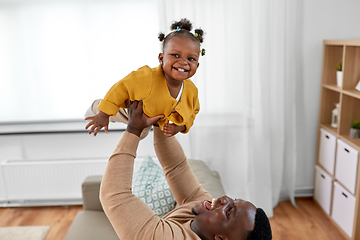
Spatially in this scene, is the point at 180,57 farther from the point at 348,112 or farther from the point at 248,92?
the point at 348,112

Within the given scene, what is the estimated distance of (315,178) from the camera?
2.99 metres

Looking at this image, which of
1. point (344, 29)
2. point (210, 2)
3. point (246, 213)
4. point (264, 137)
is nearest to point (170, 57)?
point (246, 213)

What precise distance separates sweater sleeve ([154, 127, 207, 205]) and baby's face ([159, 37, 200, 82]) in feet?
0.81

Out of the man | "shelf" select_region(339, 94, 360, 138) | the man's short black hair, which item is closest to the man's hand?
the man

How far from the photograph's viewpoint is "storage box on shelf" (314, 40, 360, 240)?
2336mm

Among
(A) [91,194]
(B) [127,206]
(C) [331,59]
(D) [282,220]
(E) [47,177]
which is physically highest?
(C) [331,59]

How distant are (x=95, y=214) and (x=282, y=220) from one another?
5.24 ft

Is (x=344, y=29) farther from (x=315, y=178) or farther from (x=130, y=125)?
(x=130, y=125)

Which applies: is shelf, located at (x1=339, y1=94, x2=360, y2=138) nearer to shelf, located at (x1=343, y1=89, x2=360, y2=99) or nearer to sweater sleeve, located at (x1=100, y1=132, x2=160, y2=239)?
shelf, located at (x1=343, y1=89, x2=360, y2=99)

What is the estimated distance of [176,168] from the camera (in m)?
1.27

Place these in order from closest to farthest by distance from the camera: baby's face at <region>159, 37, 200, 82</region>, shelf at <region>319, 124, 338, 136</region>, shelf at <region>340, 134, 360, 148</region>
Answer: baby's face at <region>159, 37, 200, 82</region>
shelf at <region>340, 134, 360, 148</region>
shelf at <region>319, 124, 338, 136</region>

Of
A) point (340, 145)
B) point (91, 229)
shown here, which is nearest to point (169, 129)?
point (91, 229)

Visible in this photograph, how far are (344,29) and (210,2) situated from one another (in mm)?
1213

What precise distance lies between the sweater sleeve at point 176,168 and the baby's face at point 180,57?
25 cm
